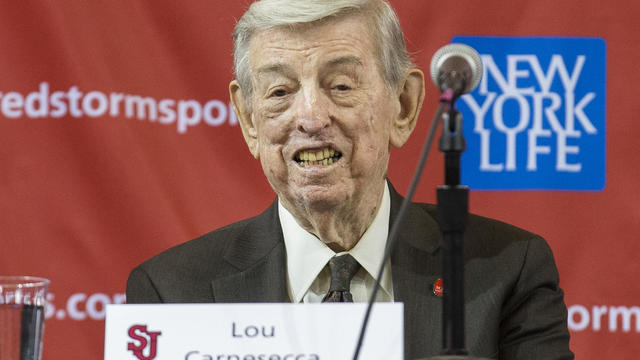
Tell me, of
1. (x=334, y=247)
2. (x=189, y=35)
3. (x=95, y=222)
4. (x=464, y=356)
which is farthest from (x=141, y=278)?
(x=464, y=356)

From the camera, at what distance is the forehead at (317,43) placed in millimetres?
1903

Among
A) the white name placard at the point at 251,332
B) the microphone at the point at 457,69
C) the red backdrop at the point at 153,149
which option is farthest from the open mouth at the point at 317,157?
the red backdrop at the point at 153,149

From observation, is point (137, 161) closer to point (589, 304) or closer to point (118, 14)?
point (118, 14)

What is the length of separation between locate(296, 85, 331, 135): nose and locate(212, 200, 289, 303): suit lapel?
29cm

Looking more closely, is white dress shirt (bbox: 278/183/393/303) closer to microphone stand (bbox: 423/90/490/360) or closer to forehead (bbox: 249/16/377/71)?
forehead (bbox: 249/16/377/71)

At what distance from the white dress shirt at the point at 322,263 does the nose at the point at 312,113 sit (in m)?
0.26

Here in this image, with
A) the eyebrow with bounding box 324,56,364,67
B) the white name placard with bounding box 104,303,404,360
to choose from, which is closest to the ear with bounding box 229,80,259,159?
the eyebrow with bounding box 324,56,364,67

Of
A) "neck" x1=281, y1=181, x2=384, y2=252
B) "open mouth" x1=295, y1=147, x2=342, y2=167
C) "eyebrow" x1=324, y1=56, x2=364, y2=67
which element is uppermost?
"eyebrow" x1=324, y1=56, x2=364, y2=67

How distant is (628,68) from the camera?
2.61 m

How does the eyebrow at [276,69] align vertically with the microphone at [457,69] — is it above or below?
above

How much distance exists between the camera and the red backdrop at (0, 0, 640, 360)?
2.58m

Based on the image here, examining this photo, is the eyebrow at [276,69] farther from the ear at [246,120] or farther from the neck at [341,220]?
the neck at [341,220]

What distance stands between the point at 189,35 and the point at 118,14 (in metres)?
0.20

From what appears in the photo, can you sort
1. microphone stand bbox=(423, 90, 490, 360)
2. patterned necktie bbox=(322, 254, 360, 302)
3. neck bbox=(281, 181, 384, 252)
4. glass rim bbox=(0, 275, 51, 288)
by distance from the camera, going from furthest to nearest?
neck bbox=(281, 181, 384, 252) → patterned necktie bbox=(322, 254, 360, 302) → glass rim bbox=(0, 275, 51, 288) → microphone stand bbox=(423, 90, 490, 360)
